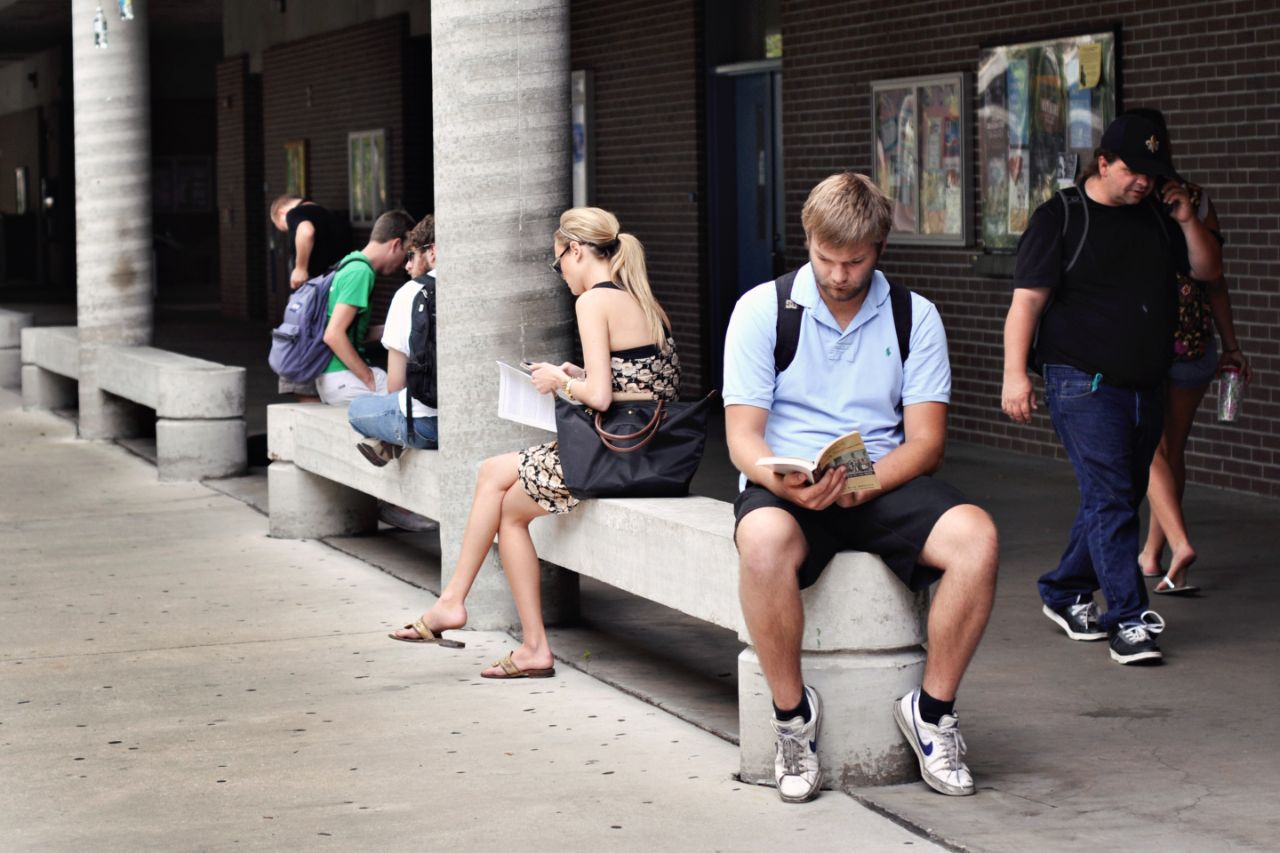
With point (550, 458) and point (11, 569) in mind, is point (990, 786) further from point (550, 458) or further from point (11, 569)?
point (11, 569)

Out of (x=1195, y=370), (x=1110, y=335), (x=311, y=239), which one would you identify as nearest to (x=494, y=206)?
(x=1110, y=335)

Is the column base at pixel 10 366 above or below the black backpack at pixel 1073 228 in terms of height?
below

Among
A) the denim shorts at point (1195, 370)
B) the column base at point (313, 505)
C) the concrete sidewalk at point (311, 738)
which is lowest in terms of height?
the concrete sidewalk at point (311, 738)

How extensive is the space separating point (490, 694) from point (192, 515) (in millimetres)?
4566

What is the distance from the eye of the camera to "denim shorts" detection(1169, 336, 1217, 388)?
24.0 feet

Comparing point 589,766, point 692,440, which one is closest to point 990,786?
point 589,766

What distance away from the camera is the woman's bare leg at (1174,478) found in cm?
739

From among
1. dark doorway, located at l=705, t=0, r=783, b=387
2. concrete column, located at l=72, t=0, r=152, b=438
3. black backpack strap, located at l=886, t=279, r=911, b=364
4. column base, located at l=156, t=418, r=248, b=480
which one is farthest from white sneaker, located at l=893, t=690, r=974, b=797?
concrete column, located at l=72, t=0, r=152, b=438

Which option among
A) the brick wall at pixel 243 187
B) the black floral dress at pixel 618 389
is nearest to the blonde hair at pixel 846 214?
the black floral dress at pixel 618 389

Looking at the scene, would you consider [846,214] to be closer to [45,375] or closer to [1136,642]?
[1136,642]

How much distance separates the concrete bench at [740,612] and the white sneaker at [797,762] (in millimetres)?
105

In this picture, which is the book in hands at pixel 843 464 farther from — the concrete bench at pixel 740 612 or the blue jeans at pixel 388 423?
the blue jeans at pixel 388 423

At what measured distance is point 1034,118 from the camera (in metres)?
11.4

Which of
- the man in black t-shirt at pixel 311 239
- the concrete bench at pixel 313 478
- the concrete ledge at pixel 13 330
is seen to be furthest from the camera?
the concrete ledge at pixel 13 330
